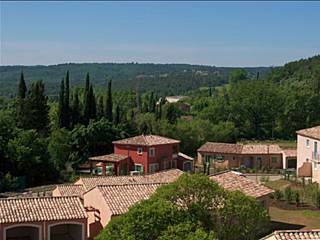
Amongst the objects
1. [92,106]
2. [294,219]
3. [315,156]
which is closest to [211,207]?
[294,219]

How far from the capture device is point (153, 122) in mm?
66562

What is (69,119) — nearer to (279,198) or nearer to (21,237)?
(279,198)

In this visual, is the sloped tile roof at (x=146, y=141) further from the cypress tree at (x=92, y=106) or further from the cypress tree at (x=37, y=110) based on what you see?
the cypress tree at (x=92, y=106)

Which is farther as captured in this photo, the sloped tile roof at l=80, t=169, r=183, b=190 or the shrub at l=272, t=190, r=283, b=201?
the shrub at l=272, t=190, r=283, b=201

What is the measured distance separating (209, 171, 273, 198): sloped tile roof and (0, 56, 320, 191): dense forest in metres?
17.5

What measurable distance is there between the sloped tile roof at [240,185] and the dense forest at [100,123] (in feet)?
57.4

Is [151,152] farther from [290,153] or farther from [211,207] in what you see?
[211,207]

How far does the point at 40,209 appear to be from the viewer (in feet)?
84.3

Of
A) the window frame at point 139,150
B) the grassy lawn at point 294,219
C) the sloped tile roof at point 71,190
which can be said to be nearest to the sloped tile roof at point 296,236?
the grassy lawn at point 294,219

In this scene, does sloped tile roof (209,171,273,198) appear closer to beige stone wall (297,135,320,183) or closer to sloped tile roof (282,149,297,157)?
beige stone wall (297,135,320,183)

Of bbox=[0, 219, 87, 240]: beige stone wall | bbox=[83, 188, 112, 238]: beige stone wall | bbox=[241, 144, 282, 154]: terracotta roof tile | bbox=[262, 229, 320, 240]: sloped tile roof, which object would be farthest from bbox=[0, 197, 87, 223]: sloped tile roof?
bbox=[241, 144, 282, 154]: terracotta roof tile

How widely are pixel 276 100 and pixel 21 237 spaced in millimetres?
57905

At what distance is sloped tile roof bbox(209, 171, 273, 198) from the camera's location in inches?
1195

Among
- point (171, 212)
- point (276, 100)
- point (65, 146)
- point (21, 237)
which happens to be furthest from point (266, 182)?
point (276, 100)
